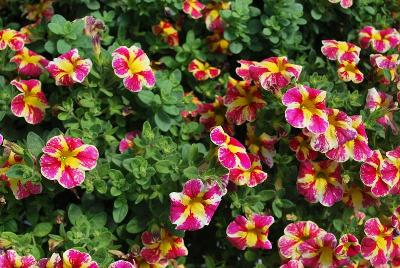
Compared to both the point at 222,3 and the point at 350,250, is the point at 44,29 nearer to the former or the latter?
the point at 222,3

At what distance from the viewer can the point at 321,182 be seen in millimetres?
1839

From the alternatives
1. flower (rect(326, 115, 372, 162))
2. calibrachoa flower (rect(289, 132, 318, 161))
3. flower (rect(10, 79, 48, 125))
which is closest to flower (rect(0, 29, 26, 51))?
flower (rect(10, 79, 48, 125))

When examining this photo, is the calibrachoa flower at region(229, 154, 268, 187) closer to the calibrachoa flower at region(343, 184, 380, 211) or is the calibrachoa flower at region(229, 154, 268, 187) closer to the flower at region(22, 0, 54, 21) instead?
the calibrachoa flower at region(343, 184, 380, 211)

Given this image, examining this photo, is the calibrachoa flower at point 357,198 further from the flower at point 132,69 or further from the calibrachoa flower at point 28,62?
the calibrachoa flower at point 28,62

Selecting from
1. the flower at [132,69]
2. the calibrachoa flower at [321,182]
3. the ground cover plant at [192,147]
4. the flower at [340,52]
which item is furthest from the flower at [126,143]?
the flower at [340,52]

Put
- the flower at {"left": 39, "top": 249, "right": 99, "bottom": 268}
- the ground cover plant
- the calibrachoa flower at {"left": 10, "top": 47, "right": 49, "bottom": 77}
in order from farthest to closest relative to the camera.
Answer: the calibrachoa flower at {"left": 10, "top": 47, "right": 49, "bottom": 77}
the ground cover plant
the flower at {"left": 39, "top": 249, "right": 99, "bottom": 268}

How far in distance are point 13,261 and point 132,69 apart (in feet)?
2.03

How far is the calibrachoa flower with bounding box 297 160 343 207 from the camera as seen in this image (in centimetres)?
182

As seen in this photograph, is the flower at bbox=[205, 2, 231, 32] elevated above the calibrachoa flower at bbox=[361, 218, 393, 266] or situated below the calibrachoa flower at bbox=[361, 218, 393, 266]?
above

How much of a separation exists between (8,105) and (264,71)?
0.77 metres

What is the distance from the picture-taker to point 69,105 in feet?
6.00

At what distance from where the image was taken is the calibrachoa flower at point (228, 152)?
1.64 meters

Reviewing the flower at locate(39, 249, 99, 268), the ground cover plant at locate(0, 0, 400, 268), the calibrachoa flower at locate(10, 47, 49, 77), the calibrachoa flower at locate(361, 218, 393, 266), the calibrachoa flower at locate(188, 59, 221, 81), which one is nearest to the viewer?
the flower at locate(39, 249, 99, 268)

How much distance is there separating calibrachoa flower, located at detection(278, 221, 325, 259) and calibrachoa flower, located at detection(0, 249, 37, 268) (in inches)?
27.6
